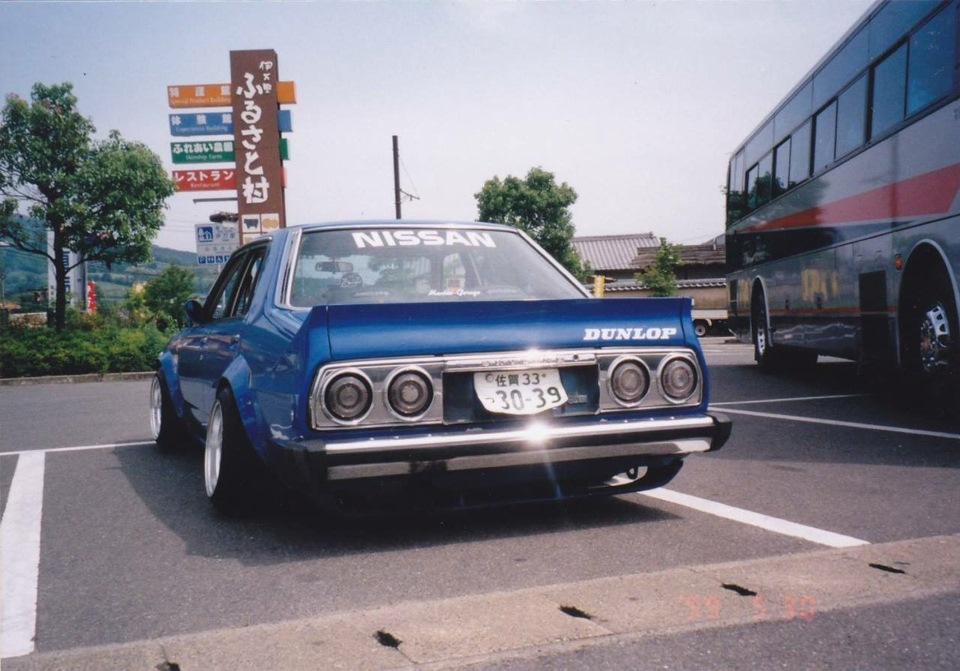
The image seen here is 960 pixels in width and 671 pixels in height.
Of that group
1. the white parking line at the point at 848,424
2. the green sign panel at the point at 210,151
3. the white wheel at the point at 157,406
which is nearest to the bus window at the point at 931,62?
the white parking line at the point at 848,424

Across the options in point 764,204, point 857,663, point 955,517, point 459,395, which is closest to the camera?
point 857,663

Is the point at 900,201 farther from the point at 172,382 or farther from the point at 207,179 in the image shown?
the point at 207,179

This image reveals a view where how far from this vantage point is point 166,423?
658 centimetres

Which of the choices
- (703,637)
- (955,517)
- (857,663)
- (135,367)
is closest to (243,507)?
(703,637)

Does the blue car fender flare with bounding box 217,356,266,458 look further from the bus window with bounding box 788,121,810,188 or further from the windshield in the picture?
the bus window with bounding box 788,121,810,188

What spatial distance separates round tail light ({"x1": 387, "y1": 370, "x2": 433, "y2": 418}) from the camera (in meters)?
3.49

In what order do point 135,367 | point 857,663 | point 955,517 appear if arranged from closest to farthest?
point 857,663, point 955,517, point 135,367

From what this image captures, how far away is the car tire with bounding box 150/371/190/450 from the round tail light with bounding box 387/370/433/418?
3372mm

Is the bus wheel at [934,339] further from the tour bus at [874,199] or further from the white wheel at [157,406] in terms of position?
the white wheel at [157,406]

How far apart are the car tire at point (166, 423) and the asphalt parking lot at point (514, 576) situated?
91cm

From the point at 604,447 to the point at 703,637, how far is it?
1.25 metres

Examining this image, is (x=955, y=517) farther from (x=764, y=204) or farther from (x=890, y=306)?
(x=764, y=204)

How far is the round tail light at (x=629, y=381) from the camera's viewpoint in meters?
3.83

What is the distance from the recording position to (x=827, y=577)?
3035mm
